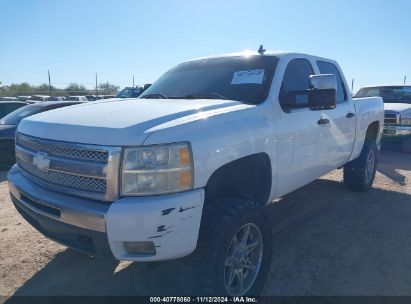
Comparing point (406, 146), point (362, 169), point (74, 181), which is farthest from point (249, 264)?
point (406, 146)

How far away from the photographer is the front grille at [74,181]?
2.40 meters

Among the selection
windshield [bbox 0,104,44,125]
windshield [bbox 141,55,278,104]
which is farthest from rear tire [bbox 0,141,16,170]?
windshield [bbox 141,55,278,104]

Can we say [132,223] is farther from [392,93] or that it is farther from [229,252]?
[392,93]

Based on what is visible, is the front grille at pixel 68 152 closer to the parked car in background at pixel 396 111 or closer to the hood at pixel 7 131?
the hood at pixel 7 131

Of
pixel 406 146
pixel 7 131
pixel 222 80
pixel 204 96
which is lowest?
pixel 406 146

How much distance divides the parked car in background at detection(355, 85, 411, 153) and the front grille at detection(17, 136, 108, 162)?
29.6 feet

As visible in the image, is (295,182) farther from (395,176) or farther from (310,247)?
(395,176)

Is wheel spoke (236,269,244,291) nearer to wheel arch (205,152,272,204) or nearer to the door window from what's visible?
wheel arch (205,152,272,204)

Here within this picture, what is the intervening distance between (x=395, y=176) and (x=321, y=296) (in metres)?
5.09

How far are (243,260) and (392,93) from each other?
9.69 m

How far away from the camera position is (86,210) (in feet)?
7.72

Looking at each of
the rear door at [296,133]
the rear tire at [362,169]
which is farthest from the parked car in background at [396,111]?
the rear door at [296,133]

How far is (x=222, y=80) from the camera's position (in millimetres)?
3750

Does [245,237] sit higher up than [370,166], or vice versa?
[245,237]
